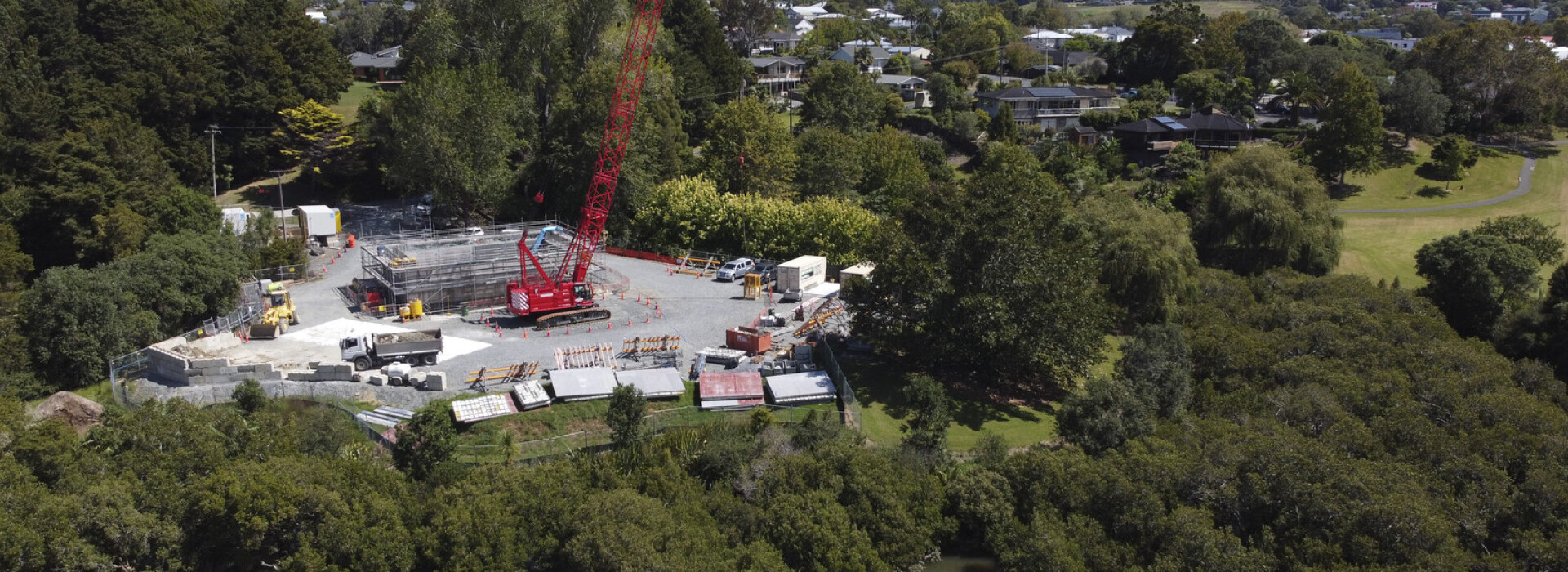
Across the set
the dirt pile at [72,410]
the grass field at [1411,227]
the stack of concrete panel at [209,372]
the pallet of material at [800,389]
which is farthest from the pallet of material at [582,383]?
the grass field at [1411,227]

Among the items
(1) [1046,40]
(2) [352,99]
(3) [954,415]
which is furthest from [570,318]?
(1) [1046,40]

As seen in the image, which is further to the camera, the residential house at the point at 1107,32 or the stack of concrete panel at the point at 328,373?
the residential house at the point at 1107,32

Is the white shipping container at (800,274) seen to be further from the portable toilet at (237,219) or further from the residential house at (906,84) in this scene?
the residential house at (906,84)

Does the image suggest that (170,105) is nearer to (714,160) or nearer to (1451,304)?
(714,160)

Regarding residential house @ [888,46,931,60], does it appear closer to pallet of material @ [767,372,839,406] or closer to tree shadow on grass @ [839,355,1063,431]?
tree shadow on grass @ [839,355,1063,431]

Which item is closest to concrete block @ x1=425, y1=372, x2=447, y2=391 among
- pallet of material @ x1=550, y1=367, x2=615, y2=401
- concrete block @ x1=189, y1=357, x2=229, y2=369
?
pallet of material @ x1=550, y1=367, x2=615, y2=401

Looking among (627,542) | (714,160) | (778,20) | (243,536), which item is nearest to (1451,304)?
(714,160)

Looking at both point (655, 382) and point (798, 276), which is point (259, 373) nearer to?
point (655, 382)
